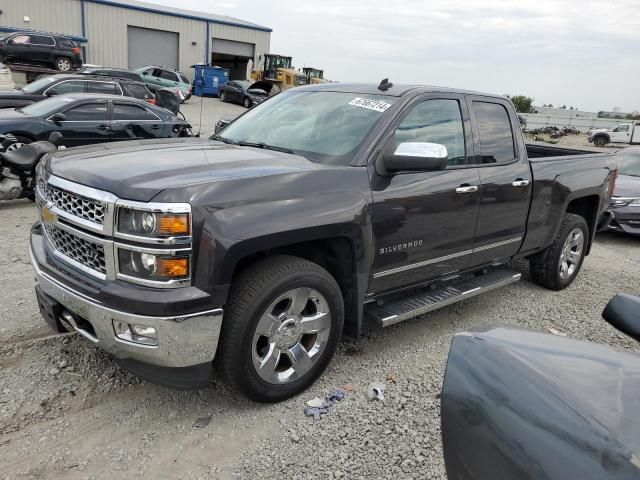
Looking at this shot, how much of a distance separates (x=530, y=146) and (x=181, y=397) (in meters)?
5.38

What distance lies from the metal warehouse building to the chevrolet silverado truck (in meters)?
31.8

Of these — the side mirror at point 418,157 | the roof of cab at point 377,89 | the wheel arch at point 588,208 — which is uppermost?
the roof of cab at point 377,89

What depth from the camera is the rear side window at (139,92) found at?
14273 mm

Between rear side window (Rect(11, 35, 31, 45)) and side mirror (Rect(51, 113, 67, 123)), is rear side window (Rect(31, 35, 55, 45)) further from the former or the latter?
side mirror (Rect(51, 113, 67, 123))

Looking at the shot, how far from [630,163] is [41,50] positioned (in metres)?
23.5

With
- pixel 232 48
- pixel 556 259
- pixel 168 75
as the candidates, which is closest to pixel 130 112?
pixel 556 259

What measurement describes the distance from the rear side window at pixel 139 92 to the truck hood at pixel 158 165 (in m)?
11.6

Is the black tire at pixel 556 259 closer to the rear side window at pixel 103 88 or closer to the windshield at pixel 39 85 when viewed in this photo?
the rear side window at pixel 103 88

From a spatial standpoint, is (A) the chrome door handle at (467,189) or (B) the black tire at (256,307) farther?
(A) the chrome door handle at (467,189)

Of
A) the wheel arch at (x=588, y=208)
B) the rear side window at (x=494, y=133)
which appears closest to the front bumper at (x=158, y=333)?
the rear side window at (x=494, y=133)

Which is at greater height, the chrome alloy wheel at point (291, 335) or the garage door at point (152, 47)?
the garage door at point (152, 47)

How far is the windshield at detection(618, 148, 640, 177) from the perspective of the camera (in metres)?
9.58

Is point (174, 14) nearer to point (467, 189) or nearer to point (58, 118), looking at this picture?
point (58, 118)

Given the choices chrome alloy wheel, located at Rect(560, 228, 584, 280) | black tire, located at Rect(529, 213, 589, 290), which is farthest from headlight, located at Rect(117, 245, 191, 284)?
chrome alloy wheel, located at Rect(560, 228, 584, 280)
